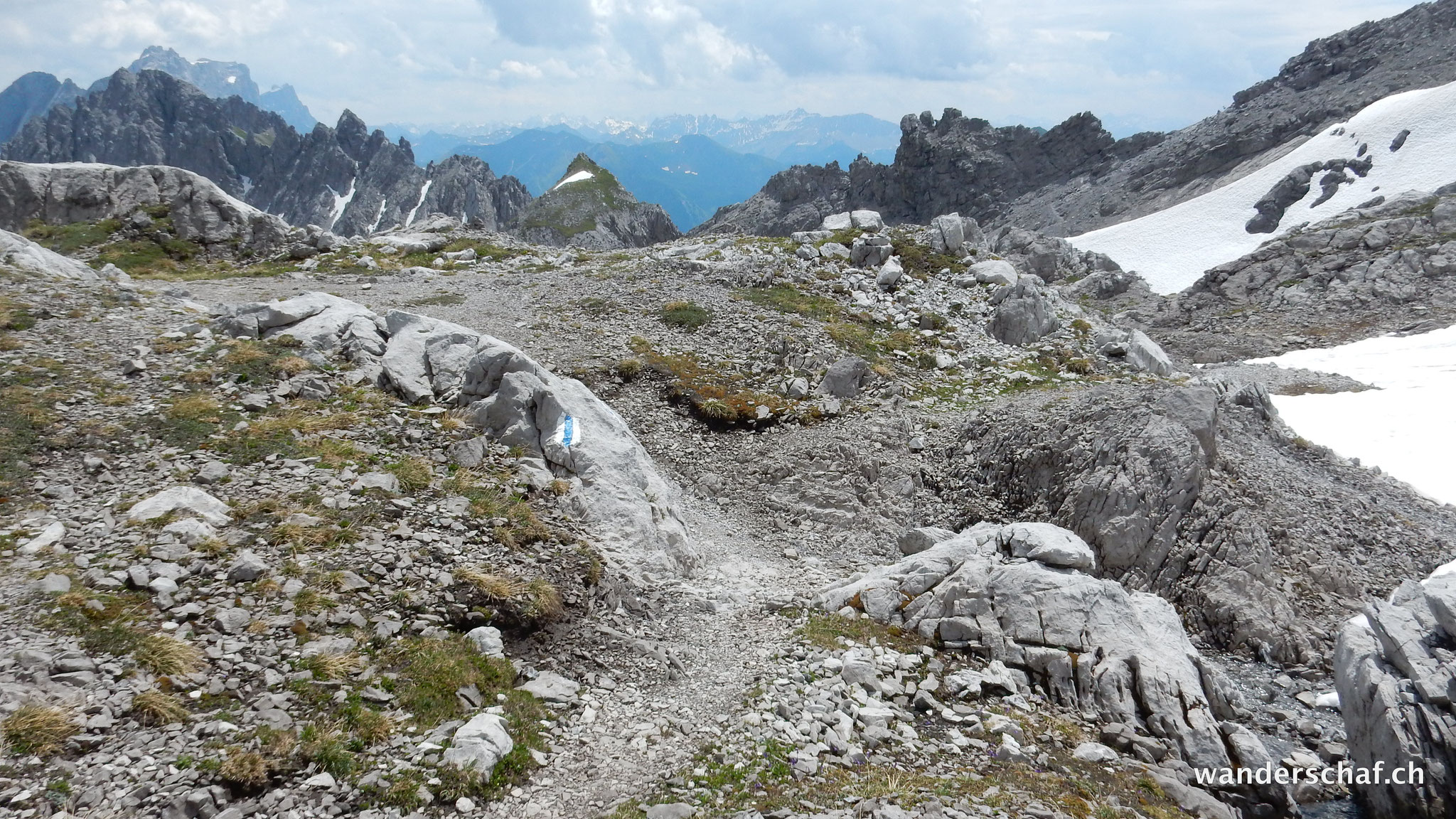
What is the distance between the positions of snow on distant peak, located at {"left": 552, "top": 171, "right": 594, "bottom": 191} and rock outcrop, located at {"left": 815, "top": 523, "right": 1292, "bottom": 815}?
16851 cm

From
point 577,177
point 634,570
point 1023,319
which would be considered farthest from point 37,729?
point 577,177

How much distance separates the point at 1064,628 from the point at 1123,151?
170 m

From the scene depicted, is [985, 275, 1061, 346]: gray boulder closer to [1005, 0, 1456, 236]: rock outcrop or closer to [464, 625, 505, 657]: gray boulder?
[464, 625, 505, 657]: gray boulder

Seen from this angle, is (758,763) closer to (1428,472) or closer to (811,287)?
(811,287)

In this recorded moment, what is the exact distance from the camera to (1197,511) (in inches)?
749

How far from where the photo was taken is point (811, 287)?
34.0 m

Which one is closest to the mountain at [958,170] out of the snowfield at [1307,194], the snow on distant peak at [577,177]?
the snow on distant peak at [577,177]

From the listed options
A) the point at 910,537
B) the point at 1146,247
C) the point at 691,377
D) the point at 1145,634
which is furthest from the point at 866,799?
the point at 1146,247

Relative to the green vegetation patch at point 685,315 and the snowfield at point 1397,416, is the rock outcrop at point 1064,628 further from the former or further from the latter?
the snowfield at point 1397,416

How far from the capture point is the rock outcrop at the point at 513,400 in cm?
1596

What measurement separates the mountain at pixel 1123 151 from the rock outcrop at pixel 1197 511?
410 feet

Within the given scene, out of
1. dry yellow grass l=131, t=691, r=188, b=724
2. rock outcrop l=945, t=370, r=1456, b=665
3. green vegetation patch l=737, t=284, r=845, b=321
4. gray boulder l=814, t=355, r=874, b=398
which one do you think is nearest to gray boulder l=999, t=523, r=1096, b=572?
rock outcrop l=945, t=370, r=1456, b=665

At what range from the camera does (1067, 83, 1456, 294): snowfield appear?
9419cm

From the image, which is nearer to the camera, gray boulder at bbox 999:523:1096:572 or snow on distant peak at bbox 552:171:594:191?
gray boulder at bbox 999:523:1096:572
